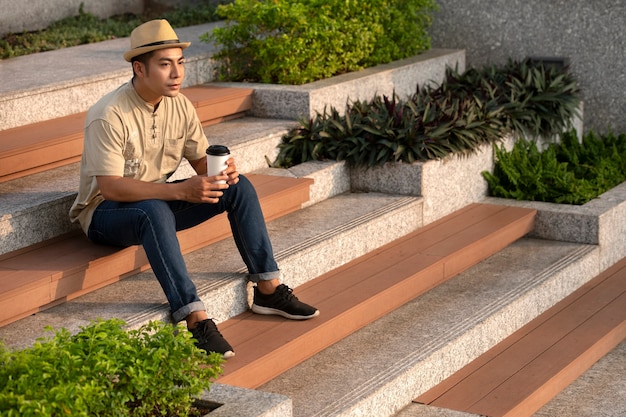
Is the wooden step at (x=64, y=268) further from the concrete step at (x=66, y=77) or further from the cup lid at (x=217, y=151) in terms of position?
the concrete step at (x=66, y=77)

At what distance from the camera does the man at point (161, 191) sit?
4621 millimetres

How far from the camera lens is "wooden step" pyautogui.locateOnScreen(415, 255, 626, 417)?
16.2 ft

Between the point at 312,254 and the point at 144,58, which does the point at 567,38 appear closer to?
the point at 312,254

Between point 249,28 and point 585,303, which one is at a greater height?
point 249,28

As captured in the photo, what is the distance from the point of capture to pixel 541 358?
5.43 m

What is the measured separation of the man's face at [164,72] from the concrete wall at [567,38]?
4.56 m

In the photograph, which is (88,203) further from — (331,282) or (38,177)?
(331,282)

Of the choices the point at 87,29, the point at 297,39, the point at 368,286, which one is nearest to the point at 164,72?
the point at 368,286

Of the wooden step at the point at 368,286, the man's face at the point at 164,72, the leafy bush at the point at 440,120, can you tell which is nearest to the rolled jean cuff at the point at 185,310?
the wooden step at the point at 368,286

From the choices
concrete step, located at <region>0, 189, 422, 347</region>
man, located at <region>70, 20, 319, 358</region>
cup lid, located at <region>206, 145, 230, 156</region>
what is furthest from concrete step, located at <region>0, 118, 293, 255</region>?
cup lid, located at <region>206, 145, 230, 156</region>

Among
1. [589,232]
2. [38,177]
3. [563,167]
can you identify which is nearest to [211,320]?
[38,177]

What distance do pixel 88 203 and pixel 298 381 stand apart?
1.28 metres

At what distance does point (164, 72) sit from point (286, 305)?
48.2 inches

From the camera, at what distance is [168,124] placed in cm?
512
